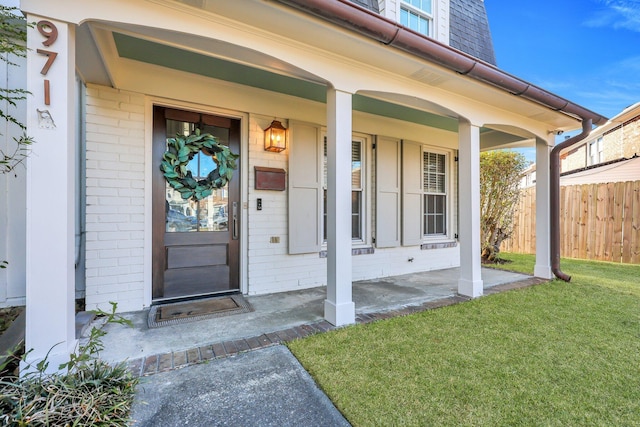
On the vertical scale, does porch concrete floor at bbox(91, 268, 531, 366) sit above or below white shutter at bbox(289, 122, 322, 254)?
below

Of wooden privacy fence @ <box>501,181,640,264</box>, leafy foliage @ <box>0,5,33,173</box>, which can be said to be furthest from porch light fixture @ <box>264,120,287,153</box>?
wooden privacy fence @ <box>501,181,640,264</box>

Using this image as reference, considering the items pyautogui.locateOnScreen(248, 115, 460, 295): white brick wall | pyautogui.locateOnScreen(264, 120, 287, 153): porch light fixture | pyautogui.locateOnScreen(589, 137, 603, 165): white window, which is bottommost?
pyautogui.locateOnScreen(248, 115, 460, 295): white brick wall

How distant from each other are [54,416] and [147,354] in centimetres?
79

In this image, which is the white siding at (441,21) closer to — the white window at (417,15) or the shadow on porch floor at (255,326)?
the white window at (417,15)

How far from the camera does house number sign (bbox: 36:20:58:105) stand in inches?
69.9

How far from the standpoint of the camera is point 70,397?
1.57m

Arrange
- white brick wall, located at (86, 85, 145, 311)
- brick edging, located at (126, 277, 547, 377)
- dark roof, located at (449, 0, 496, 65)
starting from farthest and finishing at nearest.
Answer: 1. dark roof, located at (449, 0, 496, 65)
2. white brick wall, located at (86, 85, 145, 311)
3. brick edging, located at (126, 277, 547, 377)

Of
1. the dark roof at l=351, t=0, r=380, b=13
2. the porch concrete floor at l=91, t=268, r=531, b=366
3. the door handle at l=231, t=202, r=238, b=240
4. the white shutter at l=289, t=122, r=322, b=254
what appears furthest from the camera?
the white shutter at l=289, t=122, r=322, b=254

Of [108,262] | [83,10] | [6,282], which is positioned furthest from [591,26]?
[6,282]

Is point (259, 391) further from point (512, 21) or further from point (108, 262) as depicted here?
point (512, 21)

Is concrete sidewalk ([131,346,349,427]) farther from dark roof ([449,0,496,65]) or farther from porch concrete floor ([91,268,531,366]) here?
dark roof ([449,0,496,65])

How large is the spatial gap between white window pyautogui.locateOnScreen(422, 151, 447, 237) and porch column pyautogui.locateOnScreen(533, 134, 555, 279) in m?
1.49

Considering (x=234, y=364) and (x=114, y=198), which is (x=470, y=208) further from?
(x=114, y=198)

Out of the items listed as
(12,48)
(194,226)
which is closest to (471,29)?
(194,226)
